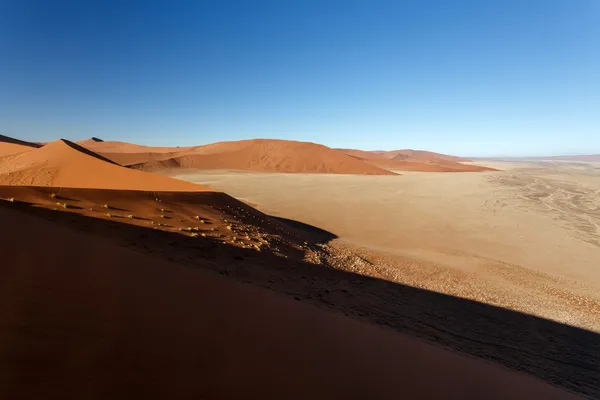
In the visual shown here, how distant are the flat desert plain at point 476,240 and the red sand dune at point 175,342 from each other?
213 inches

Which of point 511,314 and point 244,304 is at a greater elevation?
point 244,304

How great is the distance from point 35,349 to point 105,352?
1.39 ft

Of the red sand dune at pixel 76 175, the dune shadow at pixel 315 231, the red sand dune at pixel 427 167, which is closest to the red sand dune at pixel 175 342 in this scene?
the red sand dune at pixel 76 175

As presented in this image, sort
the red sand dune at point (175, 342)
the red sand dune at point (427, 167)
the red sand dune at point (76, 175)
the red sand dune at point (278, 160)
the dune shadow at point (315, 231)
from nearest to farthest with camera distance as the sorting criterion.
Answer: the red sand dune at point (175, 342)
the red sand dune at point (76, 175)
the dune shadow at point (315, 231)
the red sand dune at point (278, 160)
the red sand dune at point (427, 167)

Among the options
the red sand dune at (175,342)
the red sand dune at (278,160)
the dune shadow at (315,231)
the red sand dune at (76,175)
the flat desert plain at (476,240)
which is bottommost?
the flat desert plain at (476,240)

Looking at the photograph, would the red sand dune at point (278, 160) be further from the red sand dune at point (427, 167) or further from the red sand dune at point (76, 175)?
the red sand dune at point (76, 175)

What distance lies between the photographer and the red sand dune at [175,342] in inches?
83.0

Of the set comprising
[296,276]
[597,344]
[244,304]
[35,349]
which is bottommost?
[597,344]

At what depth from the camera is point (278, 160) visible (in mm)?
61594

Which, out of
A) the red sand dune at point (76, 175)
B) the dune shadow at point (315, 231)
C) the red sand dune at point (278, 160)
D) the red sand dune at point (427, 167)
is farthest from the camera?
the red sand dune at point (427, 167)

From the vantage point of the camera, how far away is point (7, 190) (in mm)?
6434

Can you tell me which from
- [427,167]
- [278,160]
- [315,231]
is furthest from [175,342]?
[427,167]

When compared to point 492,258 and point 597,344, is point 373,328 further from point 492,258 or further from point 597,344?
point 492,258

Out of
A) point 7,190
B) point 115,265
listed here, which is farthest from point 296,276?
point 7,190
